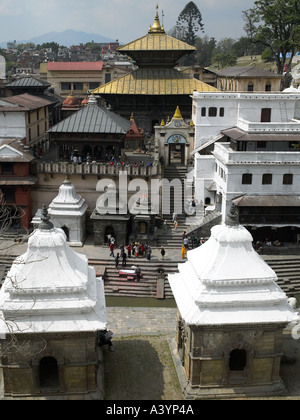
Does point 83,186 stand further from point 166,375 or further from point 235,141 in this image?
point 166,375

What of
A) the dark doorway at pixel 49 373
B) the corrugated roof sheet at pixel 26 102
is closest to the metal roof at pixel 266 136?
the corrugated roof sheet at pixel 26 102

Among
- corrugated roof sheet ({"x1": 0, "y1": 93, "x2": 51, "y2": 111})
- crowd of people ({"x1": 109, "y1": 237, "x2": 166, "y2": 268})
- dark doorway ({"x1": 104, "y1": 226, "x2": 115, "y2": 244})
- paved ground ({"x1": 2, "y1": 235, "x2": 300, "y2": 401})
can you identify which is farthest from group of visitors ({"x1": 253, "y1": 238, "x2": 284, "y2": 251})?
corrugated roof sheet ({"x1": 0, "y1": 93, "x2": 51, "y2": 111})

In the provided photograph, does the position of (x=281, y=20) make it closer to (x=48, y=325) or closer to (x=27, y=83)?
(x=27, y=83)

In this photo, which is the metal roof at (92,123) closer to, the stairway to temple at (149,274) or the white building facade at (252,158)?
the white building facade at (252,158)

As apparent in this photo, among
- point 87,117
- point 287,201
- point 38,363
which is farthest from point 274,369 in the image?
point 87,117

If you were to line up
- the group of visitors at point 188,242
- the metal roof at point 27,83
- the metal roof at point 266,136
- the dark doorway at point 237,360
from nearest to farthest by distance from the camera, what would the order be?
the dark doorway at point 237,360 < the group of visitors at point 188,242 < the metal roof at point 266,136 < the metal roof at point 27,83

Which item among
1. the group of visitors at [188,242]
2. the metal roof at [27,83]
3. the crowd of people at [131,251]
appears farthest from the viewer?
the metal roof at [27,83]

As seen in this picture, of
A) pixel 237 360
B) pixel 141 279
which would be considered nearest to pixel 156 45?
pixel 141 279

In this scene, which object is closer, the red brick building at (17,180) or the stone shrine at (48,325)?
the stone shrine at (48,325)

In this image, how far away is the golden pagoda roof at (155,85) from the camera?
136ft

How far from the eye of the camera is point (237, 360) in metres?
16.6

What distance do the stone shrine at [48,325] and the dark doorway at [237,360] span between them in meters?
4.38

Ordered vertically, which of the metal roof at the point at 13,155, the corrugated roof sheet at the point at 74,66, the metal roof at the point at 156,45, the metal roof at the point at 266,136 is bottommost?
the metal roof at the point at 13,155
